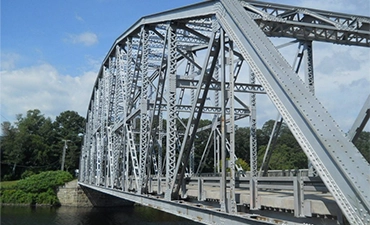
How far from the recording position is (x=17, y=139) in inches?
2736

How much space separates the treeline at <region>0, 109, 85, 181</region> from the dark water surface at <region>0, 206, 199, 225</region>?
875 inches

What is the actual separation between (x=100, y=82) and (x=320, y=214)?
3502cm

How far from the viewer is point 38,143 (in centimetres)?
7288

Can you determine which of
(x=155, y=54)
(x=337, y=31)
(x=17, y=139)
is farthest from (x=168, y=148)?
(x=17, y=139)

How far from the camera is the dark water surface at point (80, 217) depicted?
36.0 m

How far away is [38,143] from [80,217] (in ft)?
122

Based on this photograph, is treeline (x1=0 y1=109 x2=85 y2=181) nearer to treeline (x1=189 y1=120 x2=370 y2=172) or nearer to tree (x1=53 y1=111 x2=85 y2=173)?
tree (x1=53 y1=111 x2=85 y2=173)

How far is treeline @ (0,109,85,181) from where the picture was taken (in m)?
68.5

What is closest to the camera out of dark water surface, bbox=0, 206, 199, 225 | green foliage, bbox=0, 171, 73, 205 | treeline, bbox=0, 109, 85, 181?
dark water surface, bbox=0, 206, 199, 225

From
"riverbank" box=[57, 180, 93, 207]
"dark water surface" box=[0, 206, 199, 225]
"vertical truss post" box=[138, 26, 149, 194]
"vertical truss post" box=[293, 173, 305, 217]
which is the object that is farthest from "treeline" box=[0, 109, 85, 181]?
"vertical truss post" box=[293, 173, 305, 217]

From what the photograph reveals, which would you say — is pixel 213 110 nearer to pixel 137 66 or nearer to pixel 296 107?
pixel 137 66

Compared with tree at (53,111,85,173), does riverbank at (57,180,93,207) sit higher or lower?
lower

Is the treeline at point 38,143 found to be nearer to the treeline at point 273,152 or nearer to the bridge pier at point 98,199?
the bridge pier at point 98,199

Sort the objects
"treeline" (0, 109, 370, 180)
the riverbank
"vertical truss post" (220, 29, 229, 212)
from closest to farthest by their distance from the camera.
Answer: "vertical truss post" (220, 29, 229, 212)
the riverbank
"treeline" (0, 109, 370, 180)
